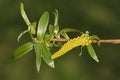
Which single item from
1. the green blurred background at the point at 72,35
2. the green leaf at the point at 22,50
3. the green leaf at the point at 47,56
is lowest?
the green blurred background at the point at 72,35

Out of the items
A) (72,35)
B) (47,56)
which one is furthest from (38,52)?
(72,35)

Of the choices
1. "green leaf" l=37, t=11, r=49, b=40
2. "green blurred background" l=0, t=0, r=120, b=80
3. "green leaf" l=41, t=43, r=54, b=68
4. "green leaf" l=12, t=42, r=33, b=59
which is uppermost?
"green leaf" l=37, t=11, r=49, b=40

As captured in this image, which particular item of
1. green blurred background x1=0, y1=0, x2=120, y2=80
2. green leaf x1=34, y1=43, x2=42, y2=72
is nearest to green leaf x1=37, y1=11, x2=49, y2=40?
green leaf x1=34, y1=43, x2=42, y2=72

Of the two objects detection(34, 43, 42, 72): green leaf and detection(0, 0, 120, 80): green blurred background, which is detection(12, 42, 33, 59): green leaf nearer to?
detection(34, 43, 42, 72): green leaf

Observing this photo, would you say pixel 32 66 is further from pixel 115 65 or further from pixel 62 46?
pixel 62 46

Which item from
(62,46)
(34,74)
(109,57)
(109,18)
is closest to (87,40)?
(62,46)

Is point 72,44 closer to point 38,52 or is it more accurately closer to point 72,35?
point 38,52

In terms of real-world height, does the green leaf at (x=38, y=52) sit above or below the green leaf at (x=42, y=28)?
below

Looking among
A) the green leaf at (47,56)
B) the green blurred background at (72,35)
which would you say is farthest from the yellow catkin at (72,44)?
the green blurred background at (72,35)

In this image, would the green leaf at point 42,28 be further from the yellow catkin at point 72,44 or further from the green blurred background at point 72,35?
the green blurred background at point 72,35
